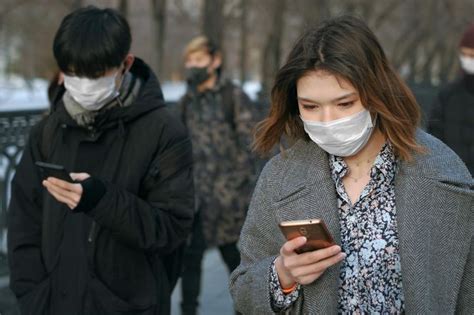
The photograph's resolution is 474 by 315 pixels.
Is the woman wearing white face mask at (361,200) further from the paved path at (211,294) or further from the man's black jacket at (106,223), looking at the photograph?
the paved path at (211,294)

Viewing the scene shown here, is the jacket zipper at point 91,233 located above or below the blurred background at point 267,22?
above

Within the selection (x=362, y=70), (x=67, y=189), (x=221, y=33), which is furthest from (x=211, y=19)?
(x=362, y=70)

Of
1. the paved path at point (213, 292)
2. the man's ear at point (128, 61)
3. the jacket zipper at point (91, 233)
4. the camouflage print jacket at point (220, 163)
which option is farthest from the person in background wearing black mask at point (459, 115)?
the jacket zipper at point (91, 233)

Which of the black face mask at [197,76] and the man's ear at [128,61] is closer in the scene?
the man's ear at [128,61]

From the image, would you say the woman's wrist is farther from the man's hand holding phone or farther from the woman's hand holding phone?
the man's hand holding phone

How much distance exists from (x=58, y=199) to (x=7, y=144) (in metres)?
3.64

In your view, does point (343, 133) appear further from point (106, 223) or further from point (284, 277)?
point (106, 223)

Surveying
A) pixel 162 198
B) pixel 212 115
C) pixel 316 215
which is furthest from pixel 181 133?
pixel 212 115

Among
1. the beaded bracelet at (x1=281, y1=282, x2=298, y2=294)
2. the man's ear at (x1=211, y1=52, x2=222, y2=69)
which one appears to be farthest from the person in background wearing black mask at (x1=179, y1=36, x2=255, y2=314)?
the beaded bracelet at (x1=281, y1=282, x2=298, y2=294)

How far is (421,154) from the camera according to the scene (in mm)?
2398

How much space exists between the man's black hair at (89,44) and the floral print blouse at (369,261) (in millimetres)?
1115

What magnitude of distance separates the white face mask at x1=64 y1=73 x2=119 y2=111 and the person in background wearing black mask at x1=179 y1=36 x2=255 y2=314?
2.55 m

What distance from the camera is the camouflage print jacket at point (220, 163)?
5.81 meters

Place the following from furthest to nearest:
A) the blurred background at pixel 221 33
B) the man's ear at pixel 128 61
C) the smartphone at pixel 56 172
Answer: the blurred background at pixel 221 33, the man's ear at pixel 128 61, the smartphone at pixel 56 172
